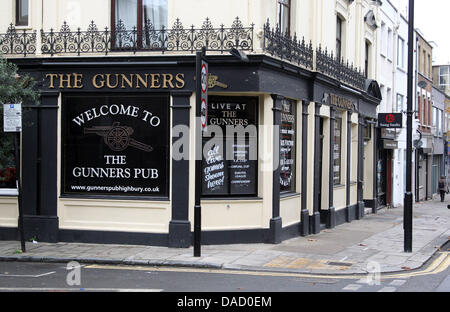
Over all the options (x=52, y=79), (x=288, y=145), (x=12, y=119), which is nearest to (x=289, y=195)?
(x=288, y=145)

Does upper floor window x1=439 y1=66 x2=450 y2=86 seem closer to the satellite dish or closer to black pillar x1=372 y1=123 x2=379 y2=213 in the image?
black pillar x1=372 y1=123 x2=379 y2=213

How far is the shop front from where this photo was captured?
12.5m

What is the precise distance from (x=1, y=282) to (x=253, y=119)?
6803 millimetres

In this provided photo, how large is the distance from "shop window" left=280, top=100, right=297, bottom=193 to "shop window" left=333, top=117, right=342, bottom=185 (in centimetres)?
369

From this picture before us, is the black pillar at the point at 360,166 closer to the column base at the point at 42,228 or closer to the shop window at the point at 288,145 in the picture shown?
the shop window at the point at 288,145

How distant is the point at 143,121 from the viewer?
42.1 ft

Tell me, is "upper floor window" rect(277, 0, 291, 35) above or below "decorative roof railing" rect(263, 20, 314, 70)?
above

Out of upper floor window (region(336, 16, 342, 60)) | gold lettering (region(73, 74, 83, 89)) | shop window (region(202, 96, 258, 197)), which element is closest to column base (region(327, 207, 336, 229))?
shop window (region(202, 96, 258, 197))

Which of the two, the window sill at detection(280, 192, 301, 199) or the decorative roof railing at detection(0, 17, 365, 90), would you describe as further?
the window sill at detection(280, 192, 301, 199)

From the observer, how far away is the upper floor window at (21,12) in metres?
13.5

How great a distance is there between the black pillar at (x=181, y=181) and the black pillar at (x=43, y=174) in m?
2.85

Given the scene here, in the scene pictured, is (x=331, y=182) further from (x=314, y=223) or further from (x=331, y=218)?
(x=314, y=223)

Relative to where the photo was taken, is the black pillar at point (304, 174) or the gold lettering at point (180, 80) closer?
the gold lettering at point (180, 80)

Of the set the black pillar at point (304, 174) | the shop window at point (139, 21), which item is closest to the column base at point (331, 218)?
the black pillar at point (304, 174)
